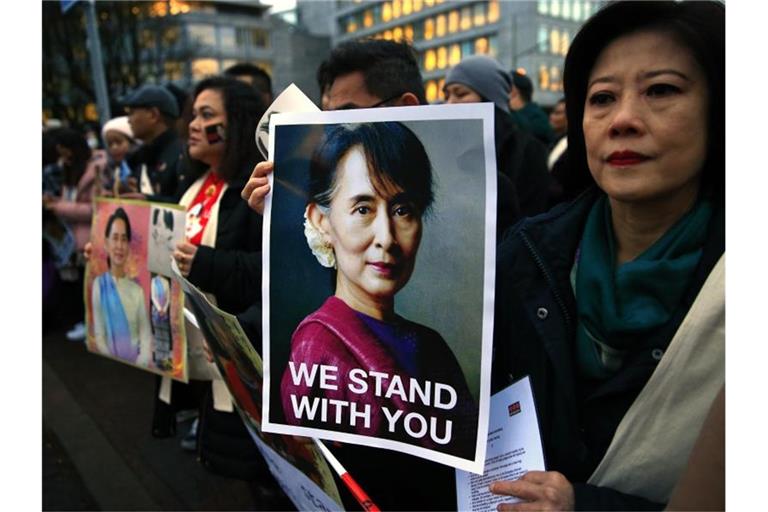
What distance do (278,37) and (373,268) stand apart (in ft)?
34.7

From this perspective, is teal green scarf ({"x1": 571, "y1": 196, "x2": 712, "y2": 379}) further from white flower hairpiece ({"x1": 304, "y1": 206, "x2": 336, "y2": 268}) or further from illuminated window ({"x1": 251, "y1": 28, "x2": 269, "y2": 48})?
illuminated window ({"x1": 251, "y1": 28, "x2": 269, "y2": 48})

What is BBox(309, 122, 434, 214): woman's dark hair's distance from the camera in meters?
1.04

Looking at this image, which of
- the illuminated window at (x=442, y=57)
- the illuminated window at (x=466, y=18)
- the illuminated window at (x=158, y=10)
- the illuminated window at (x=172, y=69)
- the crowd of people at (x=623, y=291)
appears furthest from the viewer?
the illuminated window at (x=442, y=57)

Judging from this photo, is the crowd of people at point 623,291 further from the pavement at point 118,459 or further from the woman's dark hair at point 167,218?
the pavement at point 118,459

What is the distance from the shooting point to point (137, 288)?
7.41 feet

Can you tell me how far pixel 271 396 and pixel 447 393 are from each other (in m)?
0.37

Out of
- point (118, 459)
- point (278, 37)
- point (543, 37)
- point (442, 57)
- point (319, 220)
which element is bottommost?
point (118, 459)

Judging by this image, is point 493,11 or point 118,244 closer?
point 118,244

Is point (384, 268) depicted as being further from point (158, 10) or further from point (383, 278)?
point (158, 10)

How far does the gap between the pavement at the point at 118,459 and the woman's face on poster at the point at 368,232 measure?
1300 mm

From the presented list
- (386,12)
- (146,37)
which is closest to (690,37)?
(146,37)

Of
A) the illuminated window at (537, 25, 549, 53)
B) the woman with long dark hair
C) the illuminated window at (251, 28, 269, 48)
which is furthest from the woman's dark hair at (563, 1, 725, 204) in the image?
the illuminated window at (251, 28, 269, 48)

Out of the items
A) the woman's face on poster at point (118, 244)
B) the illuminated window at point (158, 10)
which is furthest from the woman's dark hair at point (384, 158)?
the illuminated window at point (158, 10)

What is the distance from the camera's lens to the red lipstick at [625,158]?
1047mm
